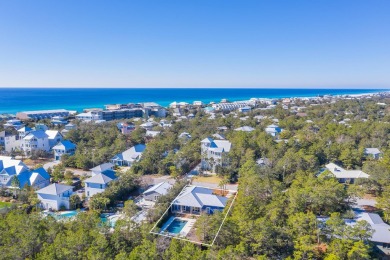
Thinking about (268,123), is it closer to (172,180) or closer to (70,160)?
(172,180)

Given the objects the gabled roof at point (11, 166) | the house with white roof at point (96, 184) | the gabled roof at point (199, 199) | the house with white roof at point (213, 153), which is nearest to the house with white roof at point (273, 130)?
the house with white roof at point (213, 153)

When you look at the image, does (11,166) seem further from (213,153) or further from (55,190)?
(213,153)

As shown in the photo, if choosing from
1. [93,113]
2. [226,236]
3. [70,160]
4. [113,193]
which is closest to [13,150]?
[70,160]

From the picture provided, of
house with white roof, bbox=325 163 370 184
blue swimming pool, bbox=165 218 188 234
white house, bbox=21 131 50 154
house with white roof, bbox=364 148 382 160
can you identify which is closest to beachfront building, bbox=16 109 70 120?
white house, bbox=21 131 50 154

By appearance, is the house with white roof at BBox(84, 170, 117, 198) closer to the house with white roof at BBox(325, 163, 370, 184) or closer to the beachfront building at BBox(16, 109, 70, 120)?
the house with white roof at BBox(325, 163, 370, 184)

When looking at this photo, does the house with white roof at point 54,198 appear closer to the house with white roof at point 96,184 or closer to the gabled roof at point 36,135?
the house with white roof at point 96,184

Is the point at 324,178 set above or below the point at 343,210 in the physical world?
above
